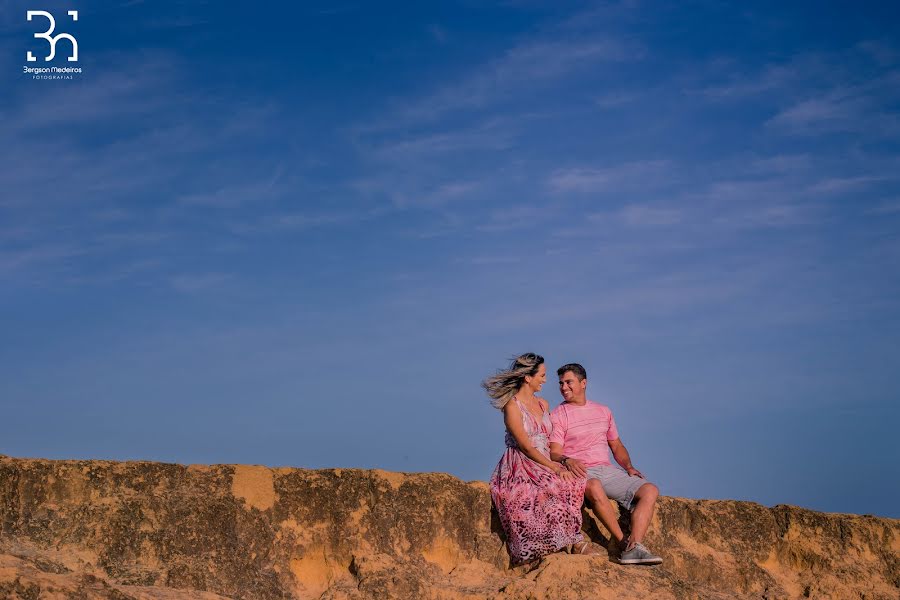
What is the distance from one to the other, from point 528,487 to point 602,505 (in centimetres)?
62

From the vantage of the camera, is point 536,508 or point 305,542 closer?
point 305,542

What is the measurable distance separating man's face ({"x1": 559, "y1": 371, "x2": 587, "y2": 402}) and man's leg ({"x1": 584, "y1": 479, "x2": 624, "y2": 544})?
720 mm

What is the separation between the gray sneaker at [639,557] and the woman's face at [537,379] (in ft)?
4.81

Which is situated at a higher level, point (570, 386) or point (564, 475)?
point (570, 386)

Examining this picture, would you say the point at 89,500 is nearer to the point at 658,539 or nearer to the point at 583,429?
the point at 583,429

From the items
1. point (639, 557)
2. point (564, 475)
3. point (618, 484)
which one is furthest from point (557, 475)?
point (639, 557)

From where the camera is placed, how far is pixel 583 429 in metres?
9.20

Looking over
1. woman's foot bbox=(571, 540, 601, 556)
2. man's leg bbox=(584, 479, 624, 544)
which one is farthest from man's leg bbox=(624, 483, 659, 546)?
woman's foot bbox=(571, 540, 601, 556)

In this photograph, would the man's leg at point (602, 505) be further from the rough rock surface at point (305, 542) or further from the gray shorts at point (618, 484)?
the rough rock surface at point (305, 542)

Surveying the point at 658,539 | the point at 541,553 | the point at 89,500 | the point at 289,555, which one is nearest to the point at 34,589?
the point at 89,500

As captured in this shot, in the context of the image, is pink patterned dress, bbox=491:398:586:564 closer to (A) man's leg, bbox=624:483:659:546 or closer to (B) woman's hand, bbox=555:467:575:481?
(B) woman's hand, bbox=555:467:575:481

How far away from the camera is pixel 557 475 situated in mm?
8820

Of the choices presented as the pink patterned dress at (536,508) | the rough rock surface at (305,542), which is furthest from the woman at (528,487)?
the rough rock surface at (305,542)

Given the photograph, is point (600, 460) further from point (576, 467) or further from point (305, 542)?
point (305, 542)
